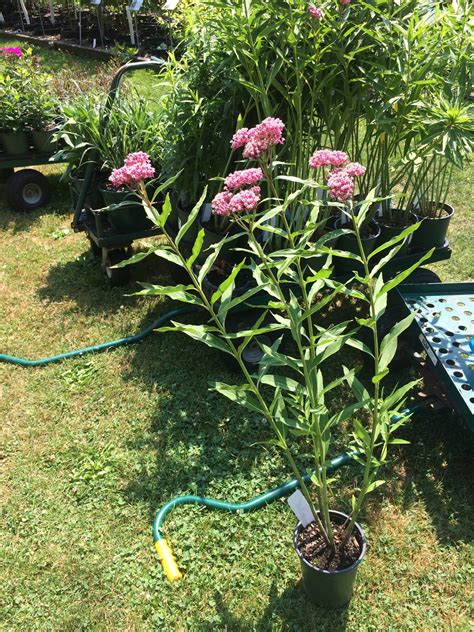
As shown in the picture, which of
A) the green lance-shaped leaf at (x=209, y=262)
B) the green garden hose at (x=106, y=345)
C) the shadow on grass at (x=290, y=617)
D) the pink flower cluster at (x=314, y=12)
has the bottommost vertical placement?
the shadow on grass at (x=290, y=617)

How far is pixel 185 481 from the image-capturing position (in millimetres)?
2291

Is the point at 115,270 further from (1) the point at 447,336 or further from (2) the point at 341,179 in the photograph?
(2) the point at 341,179

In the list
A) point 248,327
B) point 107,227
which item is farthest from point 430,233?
point 107,227

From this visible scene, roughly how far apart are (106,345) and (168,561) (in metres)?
1.33

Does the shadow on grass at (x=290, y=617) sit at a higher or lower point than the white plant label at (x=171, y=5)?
lower

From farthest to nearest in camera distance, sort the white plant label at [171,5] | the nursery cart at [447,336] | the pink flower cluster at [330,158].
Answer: the white plant label at [171,5] → the nursery cart at [447,336] → the pink flower cluster at [330,158]

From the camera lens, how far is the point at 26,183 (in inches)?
171

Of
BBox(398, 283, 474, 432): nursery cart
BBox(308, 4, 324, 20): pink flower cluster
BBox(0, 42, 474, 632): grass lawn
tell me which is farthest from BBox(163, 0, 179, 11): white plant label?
BBox(398, 283, 474, 432): nursery cart

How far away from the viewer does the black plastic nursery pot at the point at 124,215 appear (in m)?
3.14

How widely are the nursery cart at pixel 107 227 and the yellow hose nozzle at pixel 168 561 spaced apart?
1641mm

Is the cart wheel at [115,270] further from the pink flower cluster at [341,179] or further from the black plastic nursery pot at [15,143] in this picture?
the pink flower cluster at [341,179]

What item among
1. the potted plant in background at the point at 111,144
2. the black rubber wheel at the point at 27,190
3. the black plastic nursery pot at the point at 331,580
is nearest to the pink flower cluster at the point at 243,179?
the black plastic nursery pot at the point at 331,580

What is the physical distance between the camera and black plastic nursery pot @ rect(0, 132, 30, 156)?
13.6 ft

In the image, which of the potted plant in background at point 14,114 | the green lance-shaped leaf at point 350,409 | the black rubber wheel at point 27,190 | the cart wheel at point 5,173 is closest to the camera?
the green lance-shaped leaf at point 350,409
